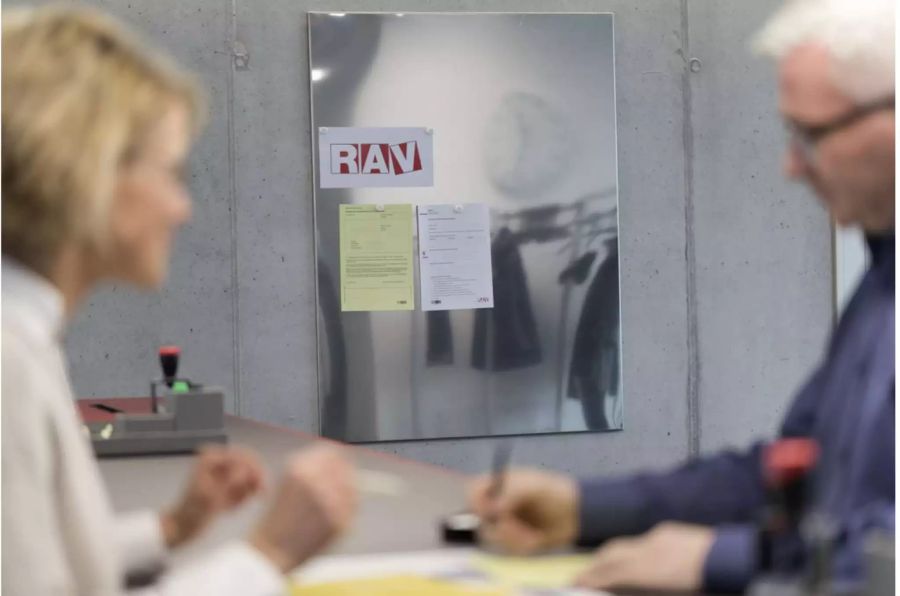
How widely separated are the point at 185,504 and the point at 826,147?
33.5 inches

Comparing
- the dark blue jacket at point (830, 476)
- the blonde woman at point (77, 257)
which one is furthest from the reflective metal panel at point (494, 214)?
the blonde woman at point (77, 257)

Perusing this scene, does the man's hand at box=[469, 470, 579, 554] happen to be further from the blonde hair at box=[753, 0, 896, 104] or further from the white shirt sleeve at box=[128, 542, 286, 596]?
the blonde hair at box=[753, 0, 896, 104]

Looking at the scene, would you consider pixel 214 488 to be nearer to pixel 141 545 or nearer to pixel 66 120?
pixel 141 545

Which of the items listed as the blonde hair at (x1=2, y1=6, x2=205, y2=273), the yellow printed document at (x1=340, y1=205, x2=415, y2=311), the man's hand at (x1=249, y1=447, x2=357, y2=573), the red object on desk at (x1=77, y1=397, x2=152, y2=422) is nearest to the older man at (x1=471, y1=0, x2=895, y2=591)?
the man's hand at (x1=249, y1=447, x2=357, y2=573)

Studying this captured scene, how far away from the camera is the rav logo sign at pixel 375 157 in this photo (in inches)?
202

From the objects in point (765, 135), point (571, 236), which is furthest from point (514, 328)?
point (765, 135)

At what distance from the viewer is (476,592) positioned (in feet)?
4.58

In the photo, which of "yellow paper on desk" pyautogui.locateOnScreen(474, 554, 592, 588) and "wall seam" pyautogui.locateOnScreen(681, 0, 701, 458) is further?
"wall seam" pyautogui.locateOnScreen(681, 0, 701, 458)

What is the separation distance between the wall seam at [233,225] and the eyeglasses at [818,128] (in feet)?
13.1

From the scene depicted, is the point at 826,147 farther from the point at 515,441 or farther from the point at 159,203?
the point at 515,441

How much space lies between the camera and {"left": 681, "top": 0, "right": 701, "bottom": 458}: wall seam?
215 inches

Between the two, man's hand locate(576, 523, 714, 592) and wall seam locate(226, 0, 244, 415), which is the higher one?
wall seam locate(226, 0, 244, 415)

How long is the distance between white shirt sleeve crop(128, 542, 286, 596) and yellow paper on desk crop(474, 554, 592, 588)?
1.05ft

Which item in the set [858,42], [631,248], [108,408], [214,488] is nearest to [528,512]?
[214,488]
